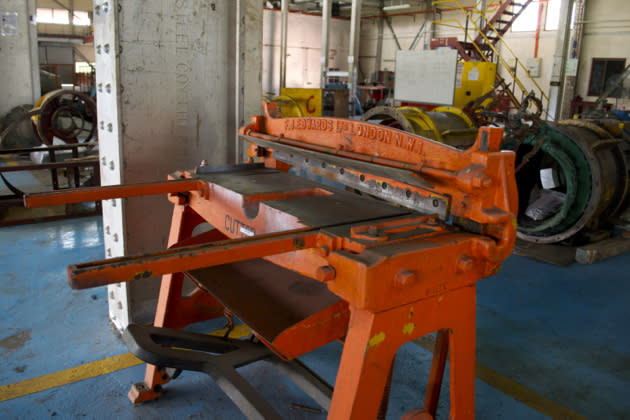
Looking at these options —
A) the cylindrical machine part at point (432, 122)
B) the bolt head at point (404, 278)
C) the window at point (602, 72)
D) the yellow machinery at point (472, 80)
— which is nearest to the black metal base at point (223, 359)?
the bolt head at point (404, 278)

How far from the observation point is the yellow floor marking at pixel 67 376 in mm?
2281

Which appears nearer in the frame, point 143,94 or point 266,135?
point 266,135

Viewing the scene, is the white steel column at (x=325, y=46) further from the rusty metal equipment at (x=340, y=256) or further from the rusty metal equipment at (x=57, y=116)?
the rusty metal equipment at (x=340, y=256)

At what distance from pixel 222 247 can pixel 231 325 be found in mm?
1368

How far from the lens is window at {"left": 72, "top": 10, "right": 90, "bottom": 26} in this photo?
21017 mm

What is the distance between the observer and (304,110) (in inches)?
404

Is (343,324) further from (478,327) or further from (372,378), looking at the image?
(478,327)

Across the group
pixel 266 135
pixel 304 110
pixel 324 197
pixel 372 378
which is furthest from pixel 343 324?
pixel 304 110

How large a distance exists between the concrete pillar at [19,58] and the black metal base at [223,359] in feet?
25.7

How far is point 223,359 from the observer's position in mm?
2137

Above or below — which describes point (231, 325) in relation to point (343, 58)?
below

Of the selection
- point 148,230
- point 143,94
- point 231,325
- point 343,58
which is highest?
point 343,58

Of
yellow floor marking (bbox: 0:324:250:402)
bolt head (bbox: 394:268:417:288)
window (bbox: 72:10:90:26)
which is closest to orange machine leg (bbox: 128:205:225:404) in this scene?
yellow floor marking (bbox: 0:324:250:402)

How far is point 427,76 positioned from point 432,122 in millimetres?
2751
